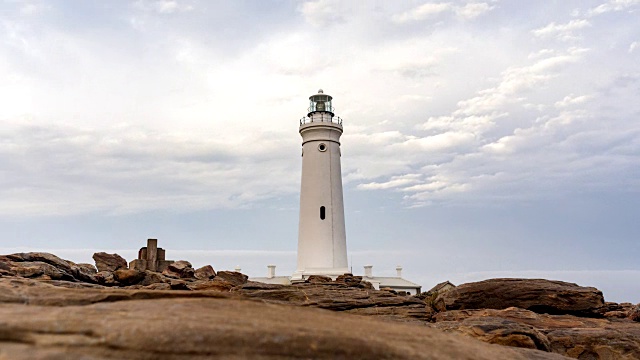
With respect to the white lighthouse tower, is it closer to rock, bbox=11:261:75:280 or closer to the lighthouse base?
the lighthouse base

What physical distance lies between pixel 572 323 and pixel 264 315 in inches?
492

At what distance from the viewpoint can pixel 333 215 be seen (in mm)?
42500

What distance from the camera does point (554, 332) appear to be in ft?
45.6

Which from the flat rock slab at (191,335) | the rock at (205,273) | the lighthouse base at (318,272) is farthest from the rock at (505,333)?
the lighthouse base at (318,272)

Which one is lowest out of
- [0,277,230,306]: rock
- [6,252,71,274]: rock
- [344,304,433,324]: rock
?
[344,304,433,324]: rock

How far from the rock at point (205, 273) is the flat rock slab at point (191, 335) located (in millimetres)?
21935

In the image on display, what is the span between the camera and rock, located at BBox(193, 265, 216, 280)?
28.9m

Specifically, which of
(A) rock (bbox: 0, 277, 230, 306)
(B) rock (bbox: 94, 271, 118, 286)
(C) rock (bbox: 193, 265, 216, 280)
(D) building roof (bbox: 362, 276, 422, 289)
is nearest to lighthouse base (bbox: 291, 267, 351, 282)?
(D) building roof (bbox: 362, 276, 422, 289)

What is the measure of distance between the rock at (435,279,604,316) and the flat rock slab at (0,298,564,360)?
11.7 m

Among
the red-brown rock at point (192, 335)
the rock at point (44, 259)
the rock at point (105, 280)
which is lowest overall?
the red-brown rock at point (192, 335)

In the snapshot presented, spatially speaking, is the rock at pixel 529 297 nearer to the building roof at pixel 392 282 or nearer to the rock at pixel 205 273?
the rock at pixel 205 273

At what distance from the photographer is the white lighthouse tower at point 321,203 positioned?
4178 cm

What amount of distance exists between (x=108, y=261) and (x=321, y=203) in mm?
17960

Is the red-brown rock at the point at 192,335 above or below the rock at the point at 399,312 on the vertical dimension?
above
